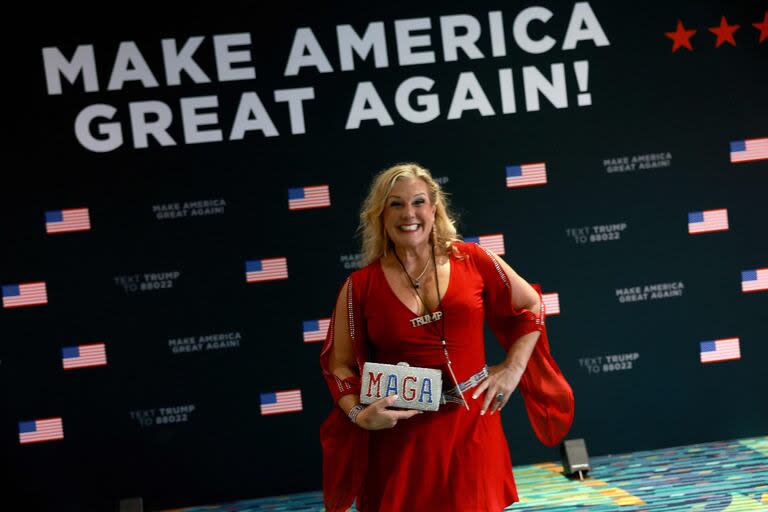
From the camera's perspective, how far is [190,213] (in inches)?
181

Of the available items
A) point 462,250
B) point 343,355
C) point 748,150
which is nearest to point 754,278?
point 748,150

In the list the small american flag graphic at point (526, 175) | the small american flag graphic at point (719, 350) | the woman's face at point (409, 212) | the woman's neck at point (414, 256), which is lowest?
the small american flag graphic at point (719, 350)

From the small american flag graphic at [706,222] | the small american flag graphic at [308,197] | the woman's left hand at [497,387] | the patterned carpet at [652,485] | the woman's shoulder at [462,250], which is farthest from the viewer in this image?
the small american flag graphic at [706,222]

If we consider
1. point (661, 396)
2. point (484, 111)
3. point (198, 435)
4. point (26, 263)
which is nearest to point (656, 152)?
point (484, 111)

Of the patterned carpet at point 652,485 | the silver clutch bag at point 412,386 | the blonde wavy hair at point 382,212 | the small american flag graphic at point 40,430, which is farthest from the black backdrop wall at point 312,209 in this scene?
the silver clutch bag at point 412,386

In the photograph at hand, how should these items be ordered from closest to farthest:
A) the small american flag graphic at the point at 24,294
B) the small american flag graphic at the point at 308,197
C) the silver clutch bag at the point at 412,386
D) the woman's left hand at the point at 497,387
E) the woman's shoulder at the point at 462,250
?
the silver clutch bag at the point at 412,386, the woman's left hand at the point at 497,387, the woman's shoulder at the point at 462,250, the small american flag graphic at the point at 24,294, the small american flag graphic at the point at 308,197

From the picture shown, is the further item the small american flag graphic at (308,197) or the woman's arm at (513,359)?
the small american flag graphic at (308,197)

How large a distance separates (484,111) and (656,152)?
965mm

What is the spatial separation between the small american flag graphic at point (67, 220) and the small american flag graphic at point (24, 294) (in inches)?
11.6

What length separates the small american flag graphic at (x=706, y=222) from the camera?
188 inches

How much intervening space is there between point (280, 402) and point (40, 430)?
4.08 ft

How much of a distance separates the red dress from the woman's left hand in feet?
0.13

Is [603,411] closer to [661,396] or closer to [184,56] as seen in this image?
[661,396]

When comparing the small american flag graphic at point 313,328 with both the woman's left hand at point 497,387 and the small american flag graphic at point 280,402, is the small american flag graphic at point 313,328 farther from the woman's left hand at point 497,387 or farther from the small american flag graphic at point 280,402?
the woman's left hand at point 497,387
